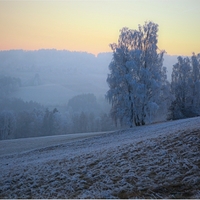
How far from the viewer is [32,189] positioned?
926 centimetres

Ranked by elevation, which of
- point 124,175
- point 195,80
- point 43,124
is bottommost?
point 43,124

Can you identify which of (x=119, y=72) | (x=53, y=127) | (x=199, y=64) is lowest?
(x=53, y=127)

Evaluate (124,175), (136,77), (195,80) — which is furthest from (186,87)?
(124,175)

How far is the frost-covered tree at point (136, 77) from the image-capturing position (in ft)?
97.3

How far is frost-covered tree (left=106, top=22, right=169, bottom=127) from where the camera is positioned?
2966 cm

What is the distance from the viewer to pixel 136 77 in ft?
101

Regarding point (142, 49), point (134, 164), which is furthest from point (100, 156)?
point (142, 49)

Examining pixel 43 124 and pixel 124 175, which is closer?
pixel 124 175

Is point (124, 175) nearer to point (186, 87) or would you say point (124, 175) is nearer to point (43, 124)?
point (186, 87)

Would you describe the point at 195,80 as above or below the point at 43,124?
above

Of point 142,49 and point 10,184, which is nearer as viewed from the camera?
point 10,184

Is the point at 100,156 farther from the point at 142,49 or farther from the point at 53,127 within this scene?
the point at 53,127

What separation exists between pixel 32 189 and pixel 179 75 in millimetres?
42526

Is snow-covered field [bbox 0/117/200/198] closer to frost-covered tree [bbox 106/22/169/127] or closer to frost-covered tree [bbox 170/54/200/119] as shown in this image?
frost-covered tree [bbox 106/22/169/127]
